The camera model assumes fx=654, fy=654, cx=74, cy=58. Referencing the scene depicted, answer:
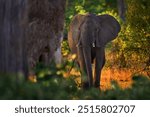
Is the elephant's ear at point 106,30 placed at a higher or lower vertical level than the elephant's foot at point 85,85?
higher

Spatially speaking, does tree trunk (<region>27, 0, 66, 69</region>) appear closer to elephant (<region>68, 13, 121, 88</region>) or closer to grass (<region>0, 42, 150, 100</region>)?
elephant (<region>68, 13, 121, 88</region>)

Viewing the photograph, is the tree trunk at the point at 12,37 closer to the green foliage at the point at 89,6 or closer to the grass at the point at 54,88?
the grass at the point at 54,88

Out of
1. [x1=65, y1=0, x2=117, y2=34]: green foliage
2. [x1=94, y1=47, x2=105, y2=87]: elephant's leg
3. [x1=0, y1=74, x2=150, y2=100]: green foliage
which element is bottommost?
[x1=94, y1=47, x2=105, y2=87]: elephant's leg

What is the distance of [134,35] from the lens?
17.8 meters

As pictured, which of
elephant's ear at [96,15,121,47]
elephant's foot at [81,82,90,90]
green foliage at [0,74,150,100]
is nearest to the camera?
green foliage at [0,74,150,100]

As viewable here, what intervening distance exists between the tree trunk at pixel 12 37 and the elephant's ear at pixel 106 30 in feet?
25.1

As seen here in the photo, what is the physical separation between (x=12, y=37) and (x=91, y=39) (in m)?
7.52

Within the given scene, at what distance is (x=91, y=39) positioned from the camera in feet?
51.1

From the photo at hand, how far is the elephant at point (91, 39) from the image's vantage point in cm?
1555

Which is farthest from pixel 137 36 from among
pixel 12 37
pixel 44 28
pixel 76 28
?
pixel 12 37

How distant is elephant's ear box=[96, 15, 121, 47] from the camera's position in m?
16.0

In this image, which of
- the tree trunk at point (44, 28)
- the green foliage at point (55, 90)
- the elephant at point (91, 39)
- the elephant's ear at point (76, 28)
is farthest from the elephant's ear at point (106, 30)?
the green foliage at point (55, 90)

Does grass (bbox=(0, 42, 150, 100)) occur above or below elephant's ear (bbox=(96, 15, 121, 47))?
Answer: below

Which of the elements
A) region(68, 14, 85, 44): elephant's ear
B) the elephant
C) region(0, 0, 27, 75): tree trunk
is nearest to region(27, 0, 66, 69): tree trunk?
the elephant
